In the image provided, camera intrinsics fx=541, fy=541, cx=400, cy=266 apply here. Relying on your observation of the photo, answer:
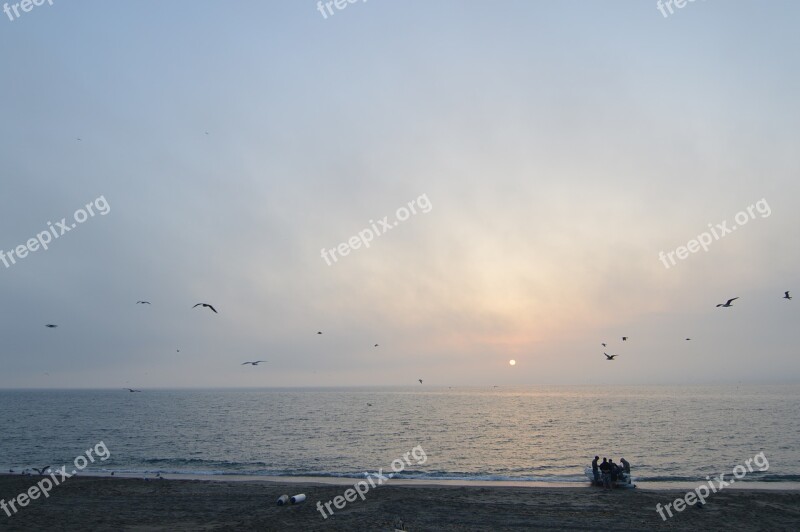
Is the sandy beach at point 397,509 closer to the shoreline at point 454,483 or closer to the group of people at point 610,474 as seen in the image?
the group of people at point 610,474

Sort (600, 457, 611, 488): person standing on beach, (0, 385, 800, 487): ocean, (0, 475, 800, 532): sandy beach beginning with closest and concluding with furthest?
(0, 475, 800, 532): sandy beach
(600, 457, 611, 488): person standing on beach
(0, 385, 800, 487): ocean

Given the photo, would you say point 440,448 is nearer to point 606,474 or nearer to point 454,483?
point 454,483

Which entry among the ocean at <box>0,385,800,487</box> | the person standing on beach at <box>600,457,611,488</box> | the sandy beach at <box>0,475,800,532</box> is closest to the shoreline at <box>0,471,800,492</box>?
the person standing on beach at <box>600,457,611,488</box>

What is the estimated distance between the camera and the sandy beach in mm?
21953

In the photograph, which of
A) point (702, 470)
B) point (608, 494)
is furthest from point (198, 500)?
point (702, 470)

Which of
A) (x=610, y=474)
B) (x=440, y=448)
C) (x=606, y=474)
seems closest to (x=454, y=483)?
(x=606, y=474)

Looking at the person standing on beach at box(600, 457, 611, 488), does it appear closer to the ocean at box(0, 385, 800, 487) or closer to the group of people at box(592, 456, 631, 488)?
the group of people at box(592, 456, 631, 488)

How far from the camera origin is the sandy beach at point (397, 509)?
72.0ft

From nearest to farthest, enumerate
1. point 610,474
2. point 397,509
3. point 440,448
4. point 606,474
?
point 397,509, point 610,474, point 606,474, point 440,448

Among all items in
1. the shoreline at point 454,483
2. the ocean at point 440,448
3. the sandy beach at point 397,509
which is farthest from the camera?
the ocean at point 440,448

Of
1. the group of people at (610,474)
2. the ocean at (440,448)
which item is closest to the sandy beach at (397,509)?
the group of people at (610,474)

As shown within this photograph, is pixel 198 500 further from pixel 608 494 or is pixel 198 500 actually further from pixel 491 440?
pixel 491 440

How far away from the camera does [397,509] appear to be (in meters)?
24.6

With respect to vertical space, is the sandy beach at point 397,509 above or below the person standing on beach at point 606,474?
above
